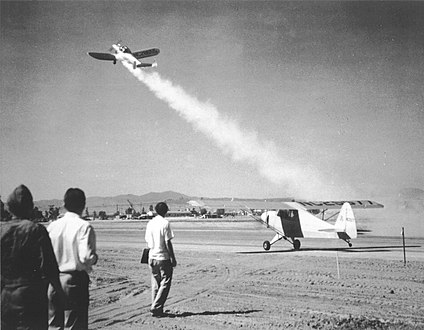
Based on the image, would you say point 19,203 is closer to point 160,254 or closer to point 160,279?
point 160,254

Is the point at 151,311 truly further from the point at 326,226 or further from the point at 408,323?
the point at 326,226

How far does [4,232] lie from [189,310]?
4243mm

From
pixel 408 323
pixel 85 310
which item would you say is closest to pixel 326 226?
pixel 408 323

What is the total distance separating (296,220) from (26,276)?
16.9 meters

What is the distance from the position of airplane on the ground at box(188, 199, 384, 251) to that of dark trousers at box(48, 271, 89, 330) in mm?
14100

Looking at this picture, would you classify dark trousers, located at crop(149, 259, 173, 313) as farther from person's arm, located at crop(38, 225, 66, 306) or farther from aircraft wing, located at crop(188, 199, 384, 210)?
aircraft wing, located at crop(188, 199, 384, 210)

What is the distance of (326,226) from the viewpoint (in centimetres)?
1858

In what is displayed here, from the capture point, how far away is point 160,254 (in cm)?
639

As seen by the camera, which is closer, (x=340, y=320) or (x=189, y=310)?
(x=340, y=320)

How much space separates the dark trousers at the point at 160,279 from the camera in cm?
642

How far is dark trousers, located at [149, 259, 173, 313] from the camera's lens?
6.42m

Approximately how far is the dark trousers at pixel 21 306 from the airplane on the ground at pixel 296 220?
14.7 m

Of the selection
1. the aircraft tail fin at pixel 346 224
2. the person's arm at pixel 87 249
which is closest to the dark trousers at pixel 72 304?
the person's arm at pixel 87 249

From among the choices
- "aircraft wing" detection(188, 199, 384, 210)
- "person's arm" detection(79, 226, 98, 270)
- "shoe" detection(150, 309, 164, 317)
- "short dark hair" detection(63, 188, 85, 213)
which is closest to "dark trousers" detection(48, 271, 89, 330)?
"person's arm" detection(79, 226, 98, 270)
